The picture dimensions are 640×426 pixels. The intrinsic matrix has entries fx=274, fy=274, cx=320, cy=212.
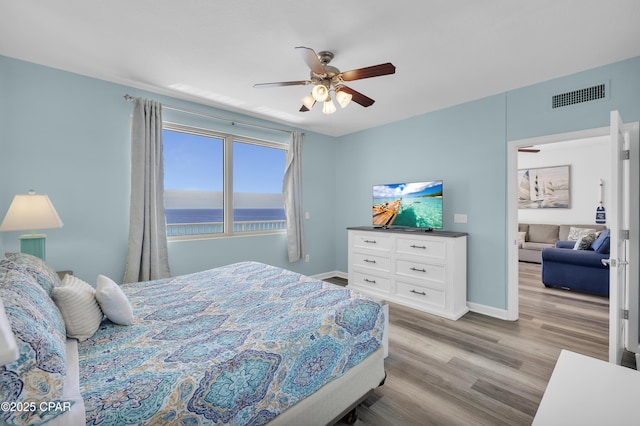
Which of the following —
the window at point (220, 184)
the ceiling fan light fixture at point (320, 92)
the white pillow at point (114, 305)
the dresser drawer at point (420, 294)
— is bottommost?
the dresser drawer at point (420, 294)

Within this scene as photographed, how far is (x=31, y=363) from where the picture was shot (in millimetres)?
908

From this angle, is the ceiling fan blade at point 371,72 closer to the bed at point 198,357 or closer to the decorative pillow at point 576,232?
the bed at point 198,357

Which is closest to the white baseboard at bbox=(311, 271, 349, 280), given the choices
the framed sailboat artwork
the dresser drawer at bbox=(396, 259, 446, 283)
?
the dresser drawer at bbox=(396, 259, 446, 283)

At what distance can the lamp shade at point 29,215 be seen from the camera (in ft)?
6.82

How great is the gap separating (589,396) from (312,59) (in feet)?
7.41

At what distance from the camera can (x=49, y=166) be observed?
262 centimetres

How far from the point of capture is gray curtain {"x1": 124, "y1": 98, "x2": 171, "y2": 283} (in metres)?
2.96

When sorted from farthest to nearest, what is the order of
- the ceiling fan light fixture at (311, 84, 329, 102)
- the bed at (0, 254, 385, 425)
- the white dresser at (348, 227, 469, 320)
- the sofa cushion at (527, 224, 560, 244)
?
the sofa cushion at (527, 224, 560, 244)
the white dresser at (348, 227, 469, 320)
the ceiling fan light fixture at (311, 84, 329, 102)
the bed at (0, 254, 385, 425)

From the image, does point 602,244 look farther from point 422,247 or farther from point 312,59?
point 312,59

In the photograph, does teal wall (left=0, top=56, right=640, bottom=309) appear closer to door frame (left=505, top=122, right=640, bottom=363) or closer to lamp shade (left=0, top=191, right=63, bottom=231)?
door frame (left=505, top=122, right=640, bottom=363)

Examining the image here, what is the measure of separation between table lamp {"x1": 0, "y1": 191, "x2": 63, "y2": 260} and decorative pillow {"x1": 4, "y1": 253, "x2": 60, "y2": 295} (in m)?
0.45

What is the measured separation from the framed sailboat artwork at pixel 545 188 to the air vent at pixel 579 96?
4.46m

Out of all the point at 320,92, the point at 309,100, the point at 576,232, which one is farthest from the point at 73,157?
the point at 576,232

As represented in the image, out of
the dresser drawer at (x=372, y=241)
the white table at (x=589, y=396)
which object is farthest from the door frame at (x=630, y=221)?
the white table at (x=589, y=396)
